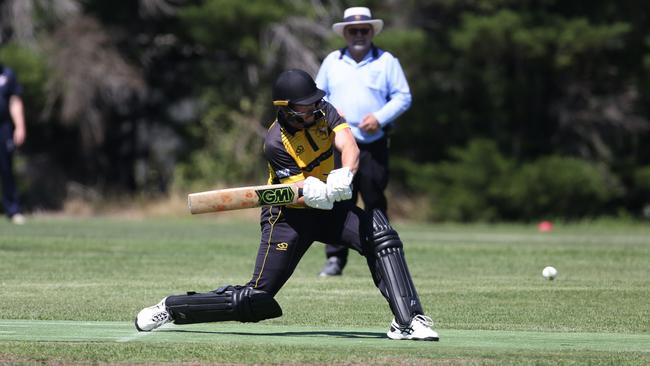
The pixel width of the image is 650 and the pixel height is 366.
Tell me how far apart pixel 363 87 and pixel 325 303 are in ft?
8.60

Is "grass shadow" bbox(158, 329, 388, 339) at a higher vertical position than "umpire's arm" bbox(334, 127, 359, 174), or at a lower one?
lower

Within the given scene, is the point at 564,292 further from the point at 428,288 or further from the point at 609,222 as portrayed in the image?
the point at 609,222

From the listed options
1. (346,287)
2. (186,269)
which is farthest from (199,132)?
(346,287)

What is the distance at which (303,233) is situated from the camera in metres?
8.01

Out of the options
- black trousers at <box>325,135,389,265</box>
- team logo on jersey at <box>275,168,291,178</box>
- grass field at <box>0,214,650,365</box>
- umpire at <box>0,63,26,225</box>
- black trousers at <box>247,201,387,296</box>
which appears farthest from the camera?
umpire at <box>0,63,26,225</box>

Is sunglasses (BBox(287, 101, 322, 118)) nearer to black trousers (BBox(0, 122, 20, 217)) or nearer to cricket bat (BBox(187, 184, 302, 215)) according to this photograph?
cricket bat (BBox(187, 184, 302, 215))

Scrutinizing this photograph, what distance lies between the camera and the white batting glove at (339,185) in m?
7.51

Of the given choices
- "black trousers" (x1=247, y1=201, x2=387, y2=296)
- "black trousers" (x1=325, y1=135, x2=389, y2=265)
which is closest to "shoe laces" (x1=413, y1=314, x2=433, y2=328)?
"black trousers" (x1=247, y1=201, x2=387, y2=296)

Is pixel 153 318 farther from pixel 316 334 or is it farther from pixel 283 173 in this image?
pixel 283 173

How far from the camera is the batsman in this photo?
25.5 ft

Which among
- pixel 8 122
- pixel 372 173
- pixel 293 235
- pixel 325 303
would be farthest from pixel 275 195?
pixel 8 122

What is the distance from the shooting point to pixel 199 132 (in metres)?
28.5

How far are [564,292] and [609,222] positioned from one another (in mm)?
14592

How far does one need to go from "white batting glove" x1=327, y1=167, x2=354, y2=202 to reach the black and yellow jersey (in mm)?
490
